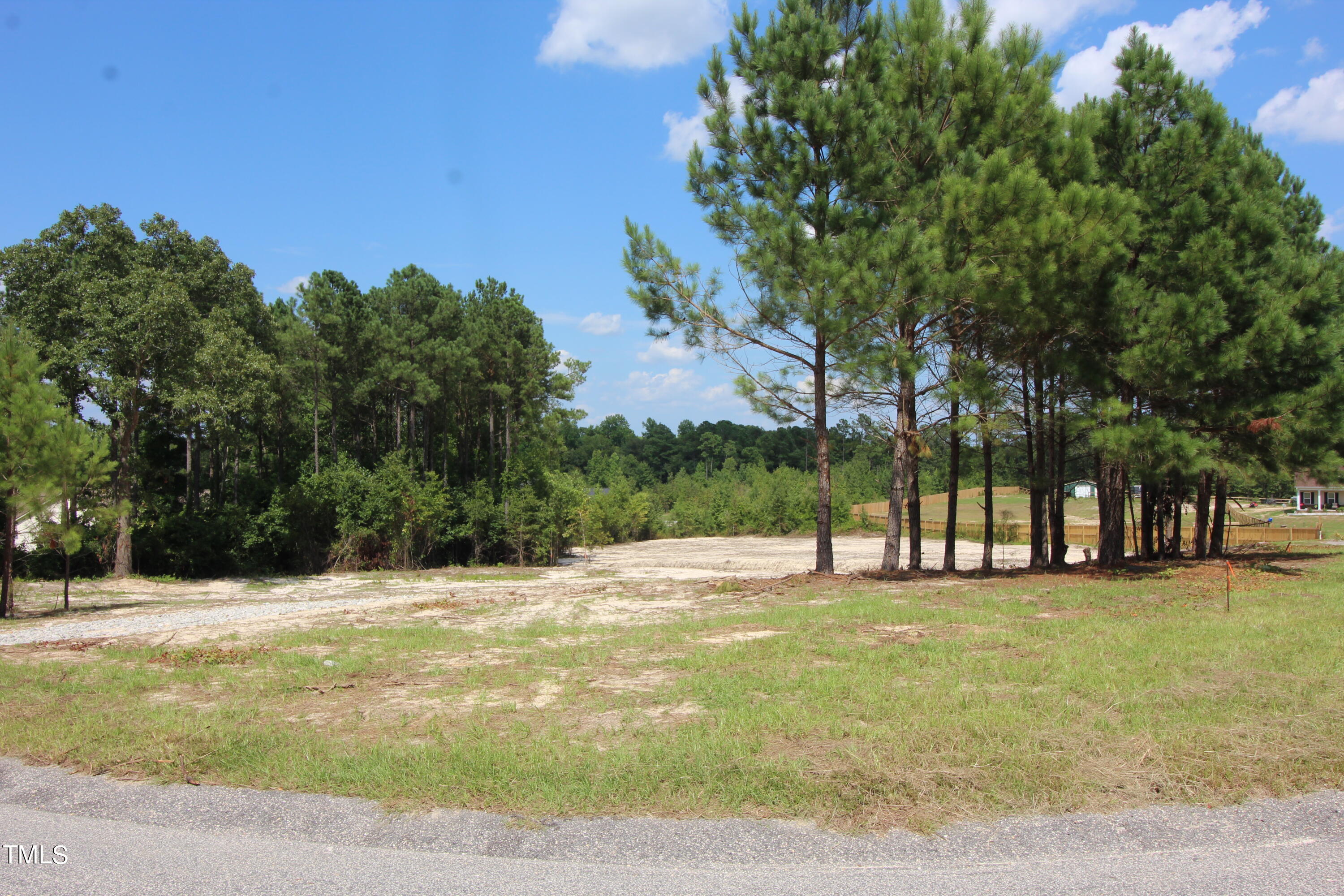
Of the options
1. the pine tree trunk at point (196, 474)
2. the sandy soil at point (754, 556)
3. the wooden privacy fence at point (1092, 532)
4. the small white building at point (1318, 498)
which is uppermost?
the pine tree trunk at point (196, 474)

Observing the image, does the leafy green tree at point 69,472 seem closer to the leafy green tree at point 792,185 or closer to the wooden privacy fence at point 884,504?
the leafy green tree at point 792,185

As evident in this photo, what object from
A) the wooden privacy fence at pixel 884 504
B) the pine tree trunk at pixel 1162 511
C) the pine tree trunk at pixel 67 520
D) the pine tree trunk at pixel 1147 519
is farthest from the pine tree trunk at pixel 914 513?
the wooden privacy fence at pixel 884 504

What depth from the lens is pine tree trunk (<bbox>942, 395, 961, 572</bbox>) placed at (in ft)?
46.8

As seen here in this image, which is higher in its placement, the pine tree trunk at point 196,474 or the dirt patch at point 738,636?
the pine tree trunk at point 196,474

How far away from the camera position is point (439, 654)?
877cm

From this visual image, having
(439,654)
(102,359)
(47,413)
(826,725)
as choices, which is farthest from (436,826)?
(102,359)

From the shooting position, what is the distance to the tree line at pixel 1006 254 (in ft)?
41.5

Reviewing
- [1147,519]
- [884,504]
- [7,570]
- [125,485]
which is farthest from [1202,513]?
[884,504]

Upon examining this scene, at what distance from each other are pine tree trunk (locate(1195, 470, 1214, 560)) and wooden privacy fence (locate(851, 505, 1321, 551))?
1368 mm

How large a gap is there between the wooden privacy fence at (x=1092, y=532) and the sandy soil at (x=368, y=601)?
8471 mm

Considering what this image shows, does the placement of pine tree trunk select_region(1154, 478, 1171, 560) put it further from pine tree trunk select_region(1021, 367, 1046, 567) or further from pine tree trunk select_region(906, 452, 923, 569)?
pine tree trunk select_region(906, 452, 923, 569)

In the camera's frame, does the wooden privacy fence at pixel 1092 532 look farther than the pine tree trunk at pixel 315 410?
Yes

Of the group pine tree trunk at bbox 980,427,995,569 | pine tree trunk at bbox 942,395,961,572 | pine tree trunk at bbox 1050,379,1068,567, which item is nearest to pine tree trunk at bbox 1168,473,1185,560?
pine tree trunk at bbox 1050,379,1068,567

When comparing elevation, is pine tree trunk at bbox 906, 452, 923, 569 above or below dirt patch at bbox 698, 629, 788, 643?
above
